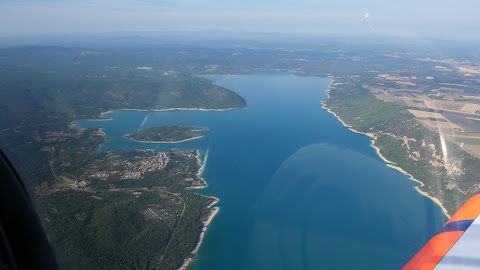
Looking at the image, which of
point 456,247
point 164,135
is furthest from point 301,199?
point 456,247

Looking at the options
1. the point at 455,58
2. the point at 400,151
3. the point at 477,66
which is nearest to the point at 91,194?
the point at 400,151

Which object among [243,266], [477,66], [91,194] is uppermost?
[477,66]

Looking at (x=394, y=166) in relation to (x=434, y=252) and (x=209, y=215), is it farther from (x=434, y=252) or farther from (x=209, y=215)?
(x=434, y=252)

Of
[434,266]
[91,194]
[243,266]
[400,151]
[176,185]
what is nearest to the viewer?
[434,266]

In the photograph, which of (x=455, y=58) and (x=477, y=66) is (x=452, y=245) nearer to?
(x=477, y=66)

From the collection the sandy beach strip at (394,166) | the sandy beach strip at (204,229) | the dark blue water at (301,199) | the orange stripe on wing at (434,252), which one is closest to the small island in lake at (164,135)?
the dark blue water at (301,199)

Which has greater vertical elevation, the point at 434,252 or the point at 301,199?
the point at 434,252
